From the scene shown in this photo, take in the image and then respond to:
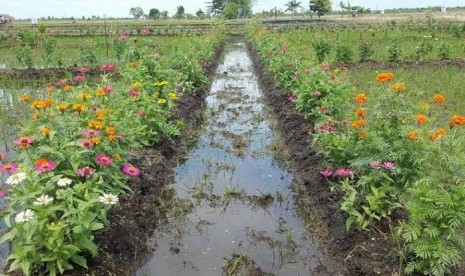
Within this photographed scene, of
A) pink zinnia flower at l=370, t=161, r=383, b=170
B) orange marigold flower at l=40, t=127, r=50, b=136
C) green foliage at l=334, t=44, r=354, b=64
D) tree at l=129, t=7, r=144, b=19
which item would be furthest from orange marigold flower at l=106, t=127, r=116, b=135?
tree at l=129, t=7, r=144, b=19

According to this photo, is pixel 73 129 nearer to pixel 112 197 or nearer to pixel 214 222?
pixel 112 197

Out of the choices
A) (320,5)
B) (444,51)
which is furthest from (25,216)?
(320,5)

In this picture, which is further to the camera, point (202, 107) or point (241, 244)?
point (202, 107)

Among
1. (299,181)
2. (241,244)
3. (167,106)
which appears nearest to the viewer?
(241,244)

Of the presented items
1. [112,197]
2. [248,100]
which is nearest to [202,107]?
[248,100]

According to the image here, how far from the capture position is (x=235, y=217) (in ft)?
15.8

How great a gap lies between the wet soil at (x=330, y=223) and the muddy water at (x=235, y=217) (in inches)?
7.4

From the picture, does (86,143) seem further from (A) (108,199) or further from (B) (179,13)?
(B) (179,13)

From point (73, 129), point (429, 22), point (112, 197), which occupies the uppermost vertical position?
point (429, 22)

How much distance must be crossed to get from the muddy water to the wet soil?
0.19 meters

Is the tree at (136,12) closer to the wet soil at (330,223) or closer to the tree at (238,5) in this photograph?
the tree at (238,5)

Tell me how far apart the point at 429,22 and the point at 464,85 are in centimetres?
1946

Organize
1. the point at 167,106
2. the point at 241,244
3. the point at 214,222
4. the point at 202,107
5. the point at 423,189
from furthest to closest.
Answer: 1. the point at 202,107
2. the point at 167,106
3. the point at 214,222
4. the point at 241,244
5. the point at 423,189

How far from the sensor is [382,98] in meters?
4.20
